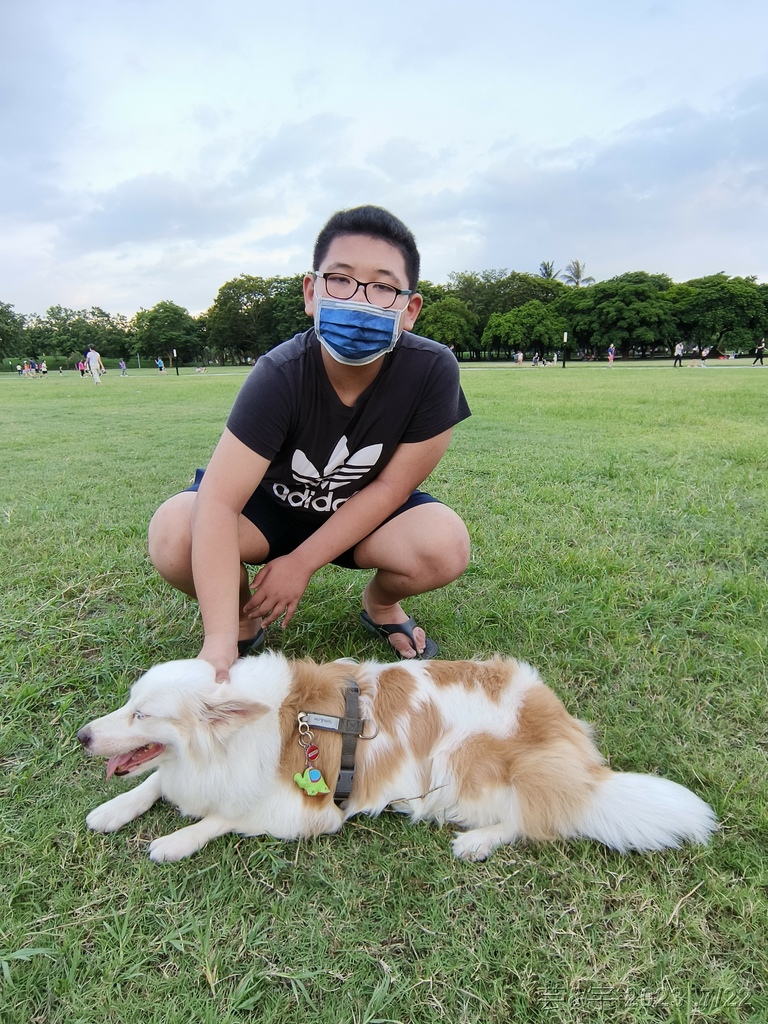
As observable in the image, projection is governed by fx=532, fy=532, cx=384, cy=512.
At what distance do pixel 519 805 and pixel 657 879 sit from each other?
408 mm

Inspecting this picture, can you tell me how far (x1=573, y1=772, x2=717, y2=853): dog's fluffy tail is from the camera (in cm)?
157

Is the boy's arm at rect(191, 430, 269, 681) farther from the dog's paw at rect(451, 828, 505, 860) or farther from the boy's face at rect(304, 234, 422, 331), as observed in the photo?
the dog's paw at rect(451, 828, 505, 860)

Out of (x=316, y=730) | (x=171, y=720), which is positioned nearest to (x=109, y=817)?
(x=171, y=720)

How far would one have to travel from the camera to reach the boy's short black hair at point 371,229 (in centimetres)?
187

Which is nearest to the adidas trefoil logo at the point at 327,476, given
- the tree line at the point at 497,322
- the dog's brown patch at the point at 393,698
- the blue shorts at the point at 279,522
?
the blue shorts at the point at 279,522

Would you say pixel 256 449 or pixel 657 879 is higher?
pixel 256 449

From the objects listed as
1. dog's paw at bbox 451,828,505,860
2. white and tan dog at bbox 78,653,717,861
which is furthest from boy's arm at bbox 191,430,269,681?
dog's paw at bbox 451,828,505,860

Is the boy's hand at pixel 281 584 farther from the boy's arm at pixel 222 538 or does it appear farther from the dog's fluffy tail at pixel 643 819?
the dog's fluffy tail at pixel 643 819

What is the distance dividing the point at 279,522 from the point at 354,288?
1060mm

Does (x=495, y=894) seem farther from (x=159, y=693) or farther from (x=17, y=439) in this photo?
(x=17, y=439)

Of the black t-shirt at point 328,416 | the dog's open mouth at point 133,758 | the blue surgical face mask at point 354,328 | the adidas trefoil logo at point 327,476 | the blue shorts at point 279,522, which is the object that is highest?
the blue surgical face mask at point 354,328

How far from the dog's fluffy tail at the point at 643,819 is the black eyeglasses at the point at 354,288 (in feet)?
5.77

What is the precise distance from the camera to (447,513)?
7.84 ft

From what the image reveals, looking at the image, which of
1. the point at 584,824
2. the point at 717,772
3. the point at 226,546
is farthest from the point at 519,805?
the point at 226,546
